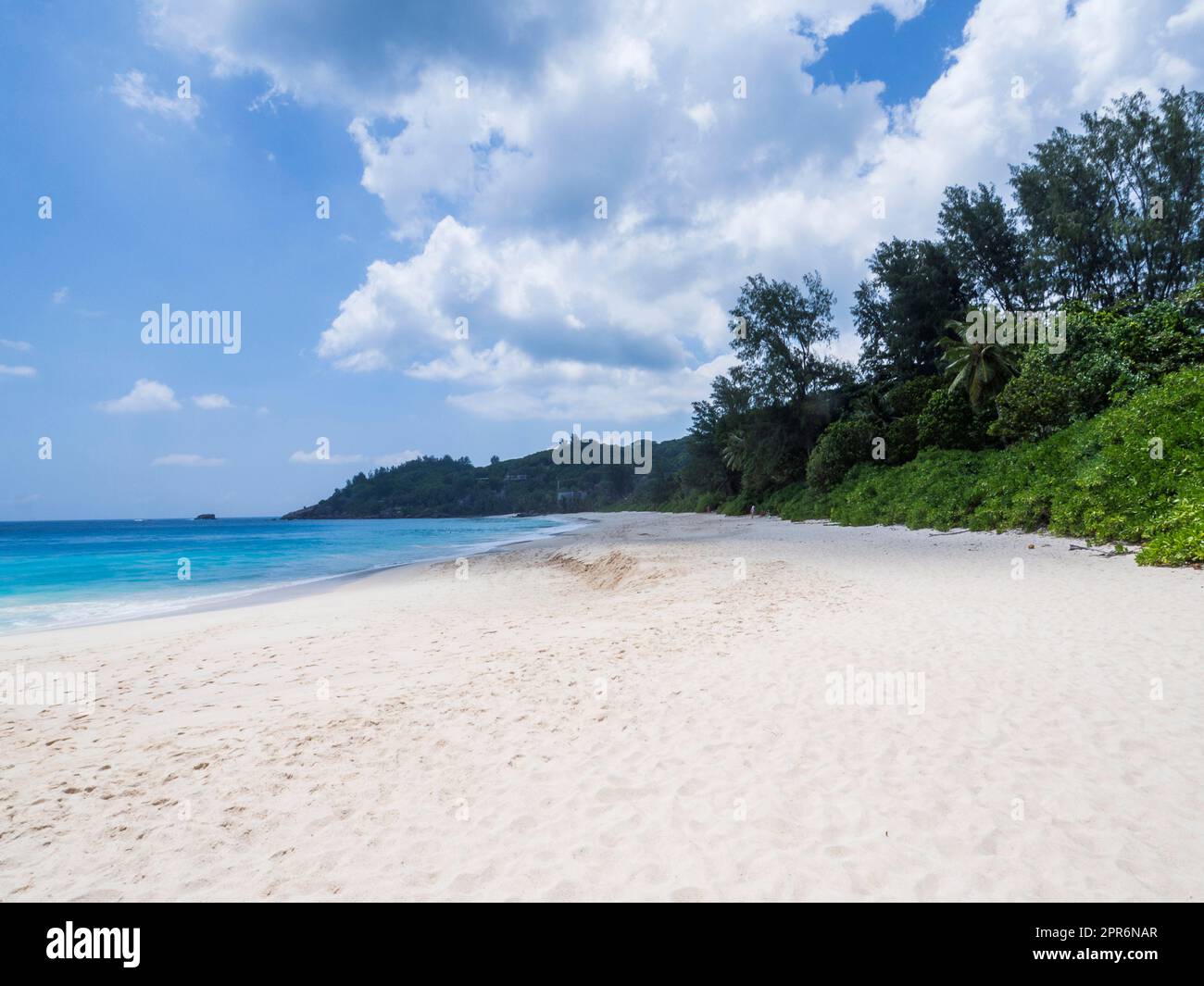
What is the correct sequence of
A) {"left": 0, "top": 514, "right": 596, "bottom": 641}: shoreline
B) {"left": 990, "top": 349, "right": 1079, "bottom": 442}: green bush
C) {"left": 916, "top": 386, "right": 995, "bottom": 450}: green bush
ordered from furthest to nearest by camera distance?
{"left": 916, "top": 386, "right": 995, "bottom": 450}: green bush → {"left": 990, "top": 349, "right": 1079, "bottom": 442}: green bush → {"left": 0, "top": 514, "right": 596, "bottom": 641}: shoreline

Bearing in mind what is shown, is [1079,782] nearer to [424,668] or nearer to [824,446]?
[424,668]

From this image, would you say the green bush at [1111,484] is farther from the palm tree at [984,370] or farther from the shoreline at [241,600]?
the shoreline at [241,600]

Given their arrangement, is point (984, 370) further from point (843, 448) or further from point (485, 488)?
point (485, 488)

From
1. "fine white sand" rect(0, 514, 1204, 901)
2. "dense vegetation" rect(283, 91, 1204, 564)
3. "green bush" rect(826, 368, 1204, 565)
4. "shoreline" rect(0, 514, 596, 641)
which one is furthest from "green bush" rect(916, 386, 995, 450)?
"shoreline" rect(0, 514, 596, 641)

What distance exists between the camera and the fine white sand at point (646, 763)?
10.5 feet

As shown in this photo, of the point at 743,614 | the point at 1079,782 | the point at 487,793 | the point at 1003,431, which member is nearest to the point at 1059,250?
the point at 1003,431

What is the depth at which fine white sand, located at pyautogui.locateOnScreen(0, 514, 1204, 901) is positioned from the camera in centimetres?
320

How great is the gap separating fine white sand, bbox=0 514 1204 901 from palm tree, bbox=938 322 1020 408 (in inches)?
993

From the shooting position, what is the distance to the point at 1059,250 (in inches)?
1407

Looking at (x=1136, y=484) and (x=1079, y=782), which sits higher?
(x=1136, y=484)

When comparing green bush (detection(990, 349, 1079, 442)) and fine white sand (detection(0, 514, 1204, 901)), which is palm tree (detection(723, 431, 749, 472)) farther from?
fine white sand (detection(0, 514, 1204, 901))

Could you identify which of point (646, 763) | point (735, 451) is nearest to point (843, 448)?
point (735, 451)

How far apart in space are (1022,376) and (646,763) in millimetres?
29865
